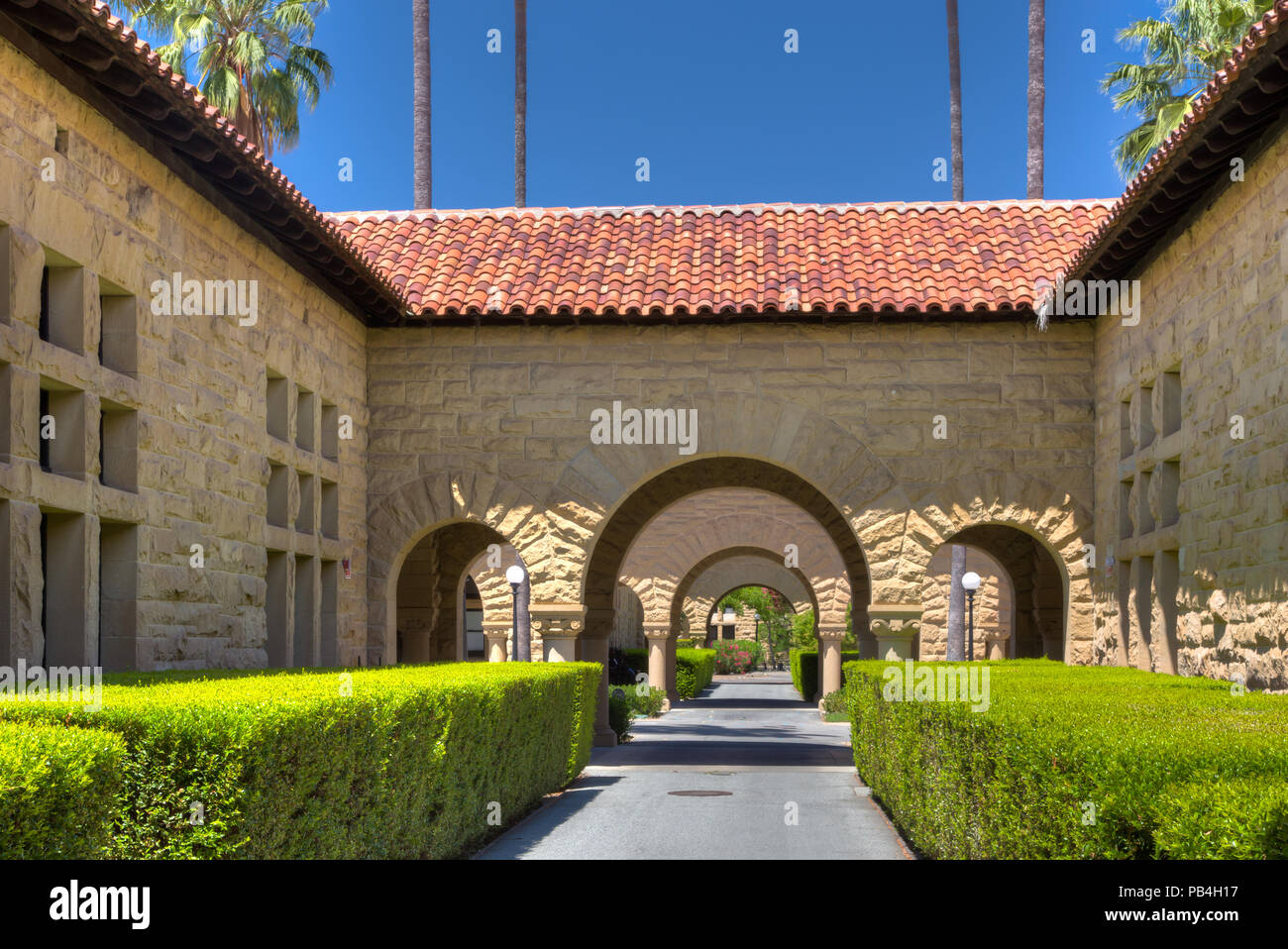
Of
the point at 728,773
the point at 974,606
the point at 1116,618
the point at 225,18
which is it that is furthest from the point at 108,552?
the point at 974,606

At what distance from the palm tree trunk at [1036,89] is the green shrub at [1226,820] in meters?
25.4

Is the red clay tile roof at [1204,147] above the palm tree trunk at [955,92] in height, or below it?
below

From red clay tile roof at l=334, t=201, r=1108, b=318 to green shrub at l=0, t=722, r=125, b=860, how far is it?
442 inches

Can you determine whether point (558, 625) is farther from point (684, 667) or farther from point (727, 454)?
point (684, 667)

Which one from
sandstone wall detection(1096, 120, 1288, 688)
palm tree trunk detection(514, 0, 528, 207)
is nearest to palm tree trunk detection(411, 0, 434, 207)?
palm tree trunk detection(514, 0, 528, 207)

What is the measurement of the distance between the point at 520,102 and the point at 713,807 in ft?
77.2

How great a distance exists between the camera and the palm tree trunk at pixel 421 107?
27.9 metres

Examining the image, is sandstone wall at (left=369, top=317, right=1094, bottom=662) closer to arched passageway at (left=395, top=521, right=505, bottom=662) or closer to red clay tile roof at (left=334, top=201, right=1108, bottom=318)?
red clay tile roof at (left=334, top=201, right=1108, bottom=318)

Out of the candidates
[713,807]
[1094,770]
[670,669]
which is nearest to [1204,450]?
[713,807]

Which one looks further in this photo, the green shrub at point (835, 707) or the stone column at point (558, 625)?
the green shrub at point (835, 707)

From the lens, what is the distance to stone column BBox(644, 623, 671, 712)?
30.1 meters

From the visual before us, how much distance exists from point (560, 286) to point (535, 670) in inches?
197

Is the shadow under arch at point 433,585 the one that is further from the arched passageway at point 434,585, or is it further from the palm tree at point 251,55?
the palm tree at point 251,55

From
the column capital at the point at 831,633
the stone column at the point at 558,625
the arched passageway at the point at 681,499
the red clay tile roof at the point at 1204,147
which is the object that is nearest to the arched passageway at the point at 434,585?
the arched passageway at the point at 681,499
